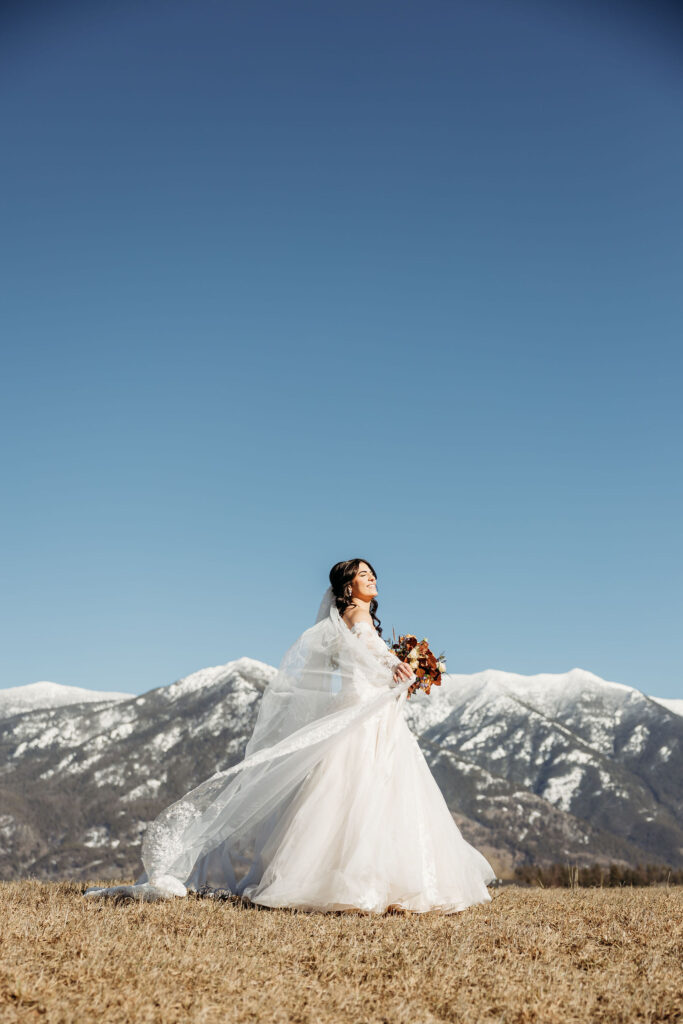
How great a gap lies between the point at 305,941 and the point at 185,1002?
1.75 m

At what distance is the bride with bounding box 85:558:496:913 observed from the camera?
864 centimetres

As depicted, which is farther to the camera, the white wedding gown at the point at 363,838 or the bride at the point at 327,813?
the bride at the point at 327,813

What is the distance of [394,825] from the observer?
9.00 meters

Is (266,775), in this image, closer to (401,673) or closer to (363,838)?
(363,838)

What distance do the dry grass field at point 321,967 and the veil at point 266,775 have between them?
89 centimetres

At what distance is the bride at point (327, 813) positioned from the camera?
340 inches

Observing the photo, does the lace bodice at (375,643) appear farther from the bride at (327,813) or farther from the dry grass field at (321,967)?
the dry grass field at (321,967)

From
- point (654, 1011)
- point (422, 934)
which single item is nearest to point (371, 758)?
point (422, 934)

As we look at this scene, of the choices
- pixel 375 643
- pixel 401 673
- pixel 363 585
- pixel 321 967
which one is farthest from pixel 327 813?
pixel 321 967

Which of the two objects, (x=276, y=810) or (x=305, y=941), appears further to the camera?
(x=276, y=810)

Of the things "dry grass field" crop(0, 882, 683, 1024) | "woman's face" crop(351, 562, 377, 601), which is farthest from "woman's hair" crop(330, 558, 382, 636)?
"dry grass field" crop(0, 882, 683, 1024)

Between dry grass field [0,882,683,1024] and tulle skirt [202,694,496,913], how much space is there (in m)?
0.38

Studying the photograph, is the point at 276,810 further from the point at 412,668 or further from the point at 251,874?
the point at 412,668

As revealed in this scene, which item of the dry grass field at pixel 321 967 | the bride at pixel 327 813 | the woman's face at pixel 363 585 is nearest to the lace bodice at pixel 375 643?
the bride at pixel 327 813
